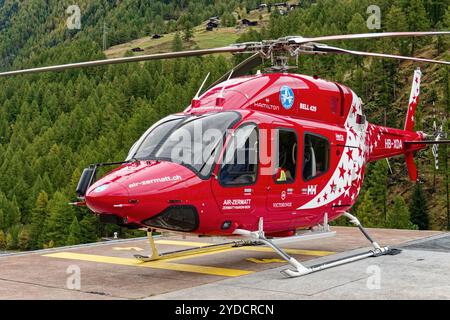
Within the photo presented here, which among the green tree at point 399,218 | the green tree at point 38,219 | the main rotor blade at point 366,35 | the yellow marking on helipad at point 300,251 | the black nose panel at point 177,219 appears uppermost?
the main rotor blade at point 366,35

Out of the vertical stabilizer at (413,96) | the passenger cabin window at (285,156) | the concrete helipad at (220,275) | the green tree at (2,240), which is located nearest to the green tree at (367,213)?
the vertical stabilizer at (413,96)

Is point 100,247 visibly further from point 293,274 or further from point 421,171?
point 421,171

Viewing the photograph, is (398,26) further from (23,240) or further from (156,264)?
(156,264)

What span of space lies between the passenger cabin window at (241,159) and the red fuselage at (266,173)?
0.08 feet

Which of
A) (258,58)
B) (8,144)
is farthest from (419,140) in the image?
(8,144)

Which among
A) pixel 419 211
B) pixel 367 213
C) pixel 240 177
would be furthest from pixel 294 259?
pixel 419 211

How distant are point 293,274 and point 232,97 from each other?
11.5 ft

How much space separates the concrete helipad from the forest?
5494cm

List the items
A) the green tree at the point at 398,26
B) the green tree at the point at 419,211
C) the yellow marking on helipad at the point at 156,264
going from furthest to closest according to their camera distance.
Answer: the green tree at the point at 398,26
the green tree at the point at 419,211
the yellow marking on helipad at the point at 156,264

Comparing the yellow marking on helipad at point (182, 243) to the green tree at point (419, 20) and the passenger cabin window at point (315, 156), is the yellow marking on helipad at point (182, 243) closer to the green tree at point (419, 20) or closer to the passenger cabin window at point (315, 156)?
the passenger cabin window at point (315, 156)

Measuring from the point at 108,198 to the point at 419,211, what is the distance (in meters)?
70.5

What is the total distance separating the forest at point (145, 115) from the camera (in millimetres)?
76688

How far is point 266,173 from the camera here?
389 inches

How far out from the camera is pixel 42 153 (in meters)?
115
